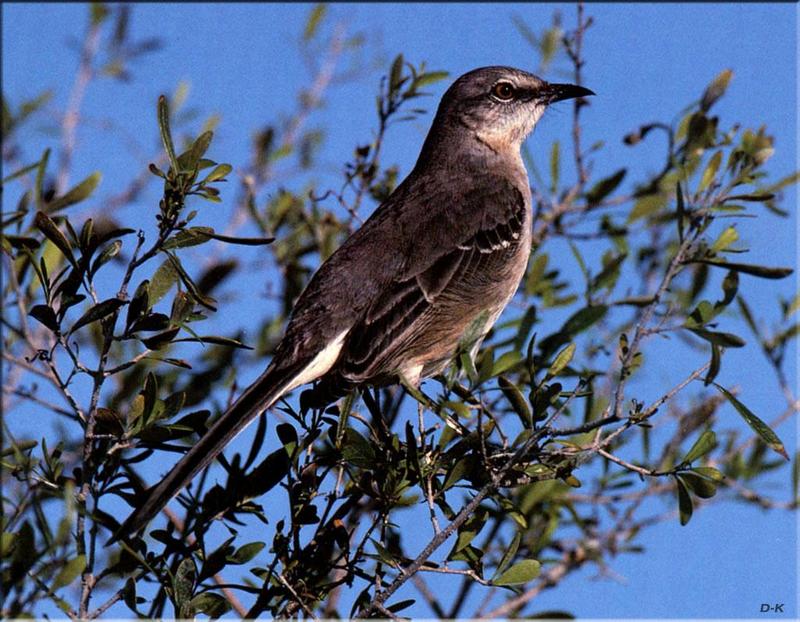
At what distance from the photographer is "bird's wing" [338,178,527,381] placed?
15.8 feet

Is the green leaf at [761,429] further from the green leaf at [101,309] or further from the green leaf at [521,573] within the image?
the green leaf at [101,309]

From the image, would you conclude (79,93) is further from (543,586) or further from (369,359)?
(543,586)

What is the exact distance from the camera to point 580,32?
525 cm

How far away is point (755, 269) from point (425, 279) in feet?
5.75

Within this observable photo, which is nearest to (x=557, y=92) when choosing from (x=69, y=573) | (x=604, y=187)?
(x=604, y=187)

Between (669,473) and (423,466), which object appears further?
(423,466)

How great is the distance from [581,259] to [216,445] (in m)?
2.08

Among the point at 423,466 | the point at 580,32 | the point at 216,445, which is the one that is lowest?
the point at 423,466

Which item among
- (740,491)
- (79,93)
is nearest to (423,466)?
(740,491)

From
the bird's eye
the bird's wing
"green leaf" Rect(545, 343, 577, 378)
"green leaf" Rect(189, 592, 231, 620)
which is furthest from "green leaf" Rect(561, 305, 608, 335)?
the bird's eye

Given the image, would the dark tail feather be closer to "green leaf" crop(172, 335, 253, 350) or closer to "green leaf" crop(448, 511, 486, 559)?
"green leaf" crop(172, 335, 253, 350)

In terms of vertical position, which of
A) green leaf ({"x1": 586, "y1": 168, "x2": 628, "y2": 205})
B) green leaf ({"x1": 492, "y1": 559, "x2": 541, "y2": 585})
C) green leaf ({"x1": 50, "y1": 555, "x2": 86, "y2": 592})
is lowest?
green leaf ({"x1": 50, "y1": 555, "x2": 86, "y2": 592})

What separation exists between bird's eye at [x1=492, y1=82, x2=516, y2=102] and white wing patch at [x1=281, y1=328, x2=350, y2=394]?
2469 mm

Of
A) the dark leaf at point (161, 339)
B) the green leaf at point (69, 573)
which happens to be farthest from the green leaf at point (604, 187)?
the green leaf at point (69, 573)
